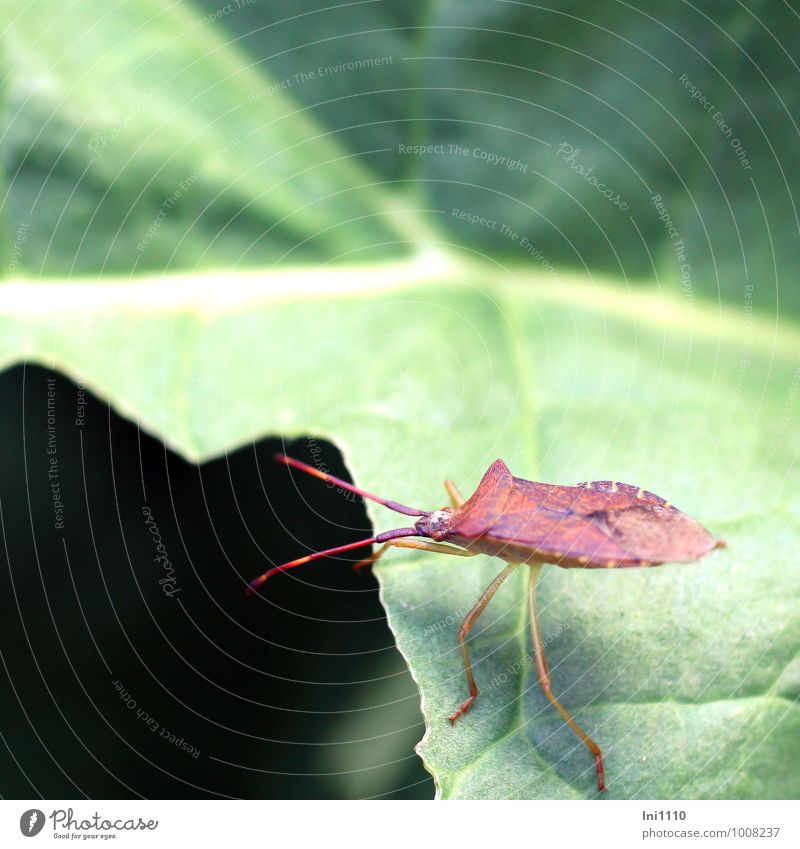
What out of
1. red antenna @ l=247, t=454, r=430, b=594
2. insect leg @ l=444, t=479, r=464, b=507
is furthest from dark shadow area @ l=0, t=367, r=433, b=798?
insect leg @ l=444, t=479, r=464, b=507

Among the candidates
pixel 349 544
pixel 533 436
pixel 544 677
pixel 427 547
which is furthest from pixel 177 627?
pixel 533 436

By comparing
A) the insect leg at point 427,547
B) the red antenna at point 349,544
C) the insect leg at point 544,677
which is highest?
the red antenna at point 349,544

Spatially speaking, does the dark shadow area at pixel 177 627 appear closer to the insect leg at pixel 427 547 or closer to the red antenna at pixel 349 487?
the red antenna at pixel 349 487

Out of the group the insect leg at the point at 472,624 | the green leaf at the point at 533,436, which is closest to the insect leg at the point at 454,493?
the green leaf at the point at 533,436

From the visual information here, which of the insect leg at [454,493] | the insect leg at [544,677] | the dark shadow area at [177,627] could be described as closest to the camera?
the insect leg at [544,677]
